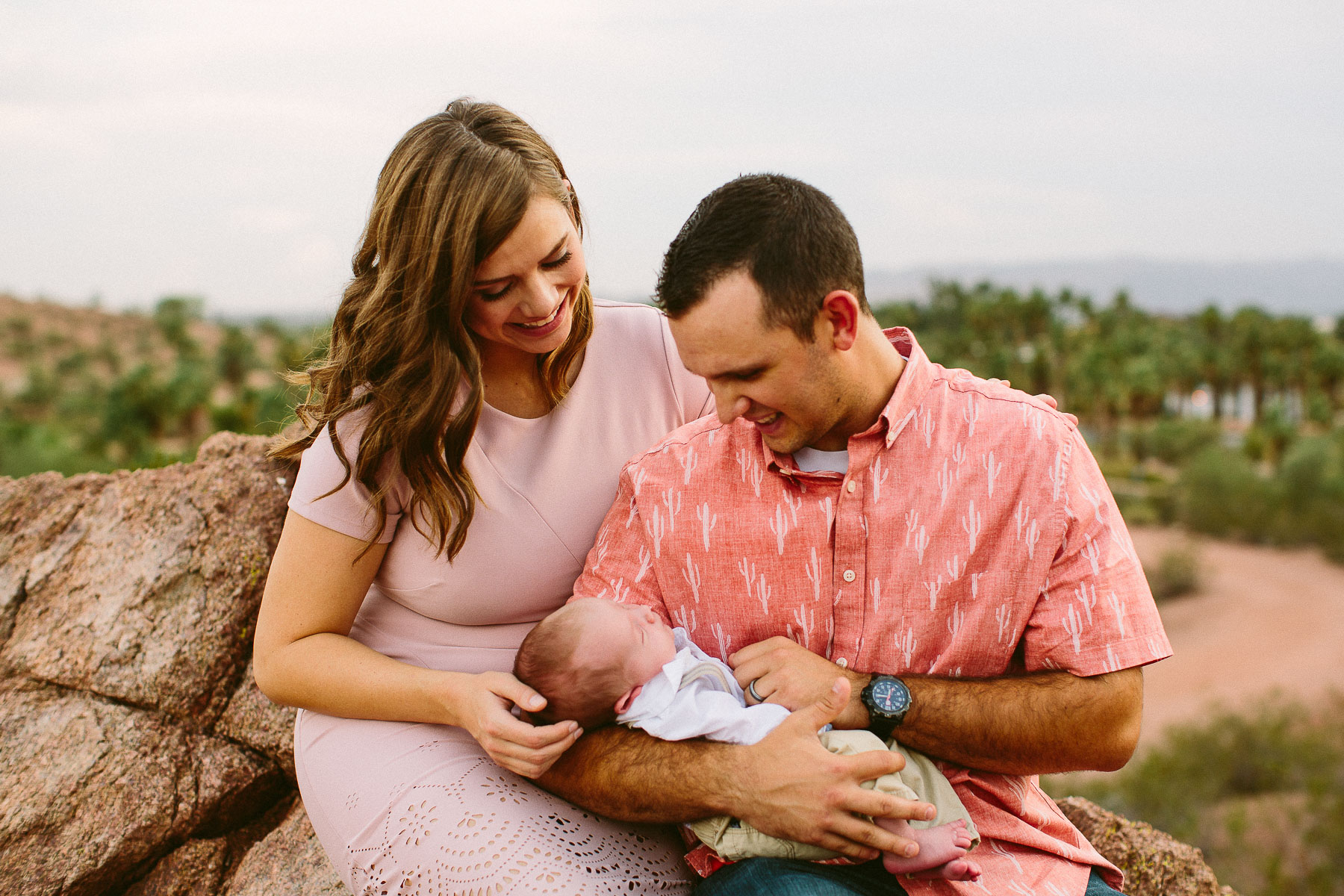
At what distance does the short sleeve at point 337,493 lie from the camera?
8.10 feet

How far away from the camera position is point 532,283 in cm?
248

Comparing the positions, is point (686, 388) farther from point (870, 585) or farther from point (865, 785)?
point (865, 785)

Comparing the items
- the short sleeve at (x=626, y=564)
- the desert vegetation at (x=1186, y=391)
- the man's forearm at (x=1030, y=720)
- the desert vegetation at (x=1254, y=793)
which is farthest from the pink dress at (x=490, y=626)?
the desert vegetation at (x=1186, y=391)

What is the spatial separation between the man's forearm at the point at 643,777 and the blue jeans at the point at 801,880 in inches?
5.8

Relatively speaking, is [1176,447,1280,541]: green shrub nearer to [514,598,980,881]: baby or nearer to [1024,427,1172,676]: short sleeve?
[1024,427,1172,676]: short sleeve

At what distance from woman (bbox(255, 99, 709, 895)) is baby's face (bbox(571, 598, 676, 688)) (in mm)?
209

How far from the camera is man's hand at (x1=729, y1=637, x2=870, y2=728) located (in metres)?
2.20

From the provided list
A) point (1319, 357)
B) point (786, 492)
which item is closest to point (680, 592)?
point (786, 492)

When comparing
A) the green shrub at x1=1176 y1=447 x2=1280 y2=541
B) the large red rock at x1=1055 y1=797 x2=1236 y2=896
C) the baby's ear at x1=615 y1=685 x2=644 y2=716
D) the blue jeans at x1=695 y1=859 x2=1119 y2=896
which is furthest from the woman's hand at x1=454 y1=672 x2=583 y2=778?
the green shrub at x1=1176 y1=447 x2=1280 y2=541

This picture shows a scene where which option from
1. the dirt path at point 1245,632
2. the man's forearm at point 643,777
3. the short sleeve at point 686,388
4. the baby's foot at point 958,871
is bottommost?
the dirt path at point 1245,632

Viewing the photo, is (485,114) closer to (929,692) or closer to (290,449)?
(290,449)

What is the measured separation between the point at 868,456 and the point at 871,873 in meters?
1.01

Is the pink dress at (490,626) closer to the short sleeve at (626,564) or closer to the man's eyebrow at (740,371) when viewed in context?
the short sleeve at (626,564)

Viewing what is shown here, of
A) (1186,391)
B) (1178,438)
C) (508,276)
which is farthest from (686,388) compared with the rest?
(1186,391)
